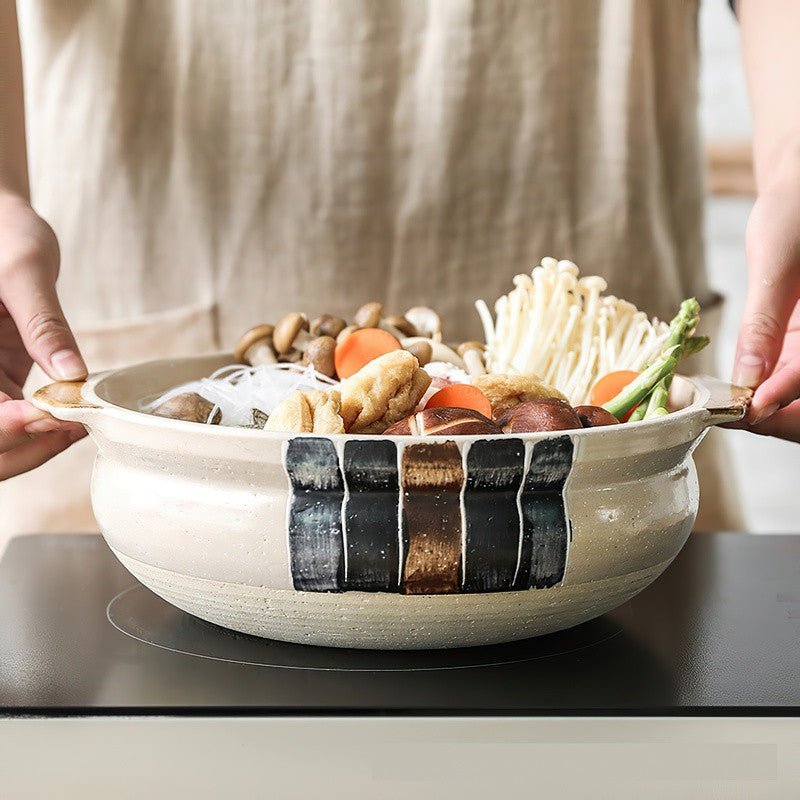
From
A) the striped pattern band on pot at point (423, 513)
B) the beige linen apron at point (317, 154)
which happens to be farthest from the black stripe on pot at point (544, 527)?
the beige linen apron at point (317, 154)

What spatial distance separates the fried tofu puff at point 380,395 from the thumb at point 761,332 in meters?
0.26

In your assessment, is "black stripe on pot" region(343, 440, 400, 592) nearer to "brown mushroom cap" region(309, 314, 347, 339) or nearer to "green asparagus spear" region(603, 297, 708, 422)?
"green asparagus spear" region(603, 297, 708, 422)

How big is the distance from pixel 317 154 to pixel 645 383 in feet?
2.22

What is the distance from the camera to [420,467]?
23.2 inches

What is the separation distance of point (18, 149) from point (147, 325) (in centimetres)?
33

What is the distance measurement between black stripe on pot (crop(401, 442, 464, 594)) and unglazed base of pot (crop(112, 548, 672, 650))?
12mm

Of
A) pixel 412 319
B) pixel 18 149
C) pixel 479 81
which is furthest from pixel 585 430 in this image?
pixel 479 81

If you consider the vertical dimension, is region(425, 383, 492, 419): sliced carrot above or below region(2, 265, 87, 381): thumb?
below

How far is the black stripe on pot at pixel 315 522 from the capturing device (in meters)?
0.60

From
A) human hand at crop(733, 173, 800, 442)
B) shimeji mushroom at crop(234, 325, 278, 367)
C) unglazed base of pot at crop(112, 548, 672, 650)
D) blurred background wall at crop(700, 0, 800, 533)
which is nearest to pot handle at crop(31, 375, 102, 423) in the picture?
unglazed base of pot at crop(112, 548, 672, 650)

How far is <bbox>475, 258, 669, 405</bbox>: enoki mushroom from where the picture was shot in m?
0.99

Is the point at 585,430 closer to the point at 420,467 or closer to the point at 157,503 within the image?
the point at 420,467

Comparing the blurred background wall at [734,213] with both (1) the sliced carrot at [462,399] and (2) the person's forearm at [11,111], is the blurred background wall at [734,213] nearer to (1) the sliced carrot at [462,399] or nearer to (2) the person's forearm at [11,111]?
(2) the person's forearm at [11,111]

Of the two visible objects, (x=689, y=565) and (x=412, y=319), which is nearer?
(x=689, y=565)
